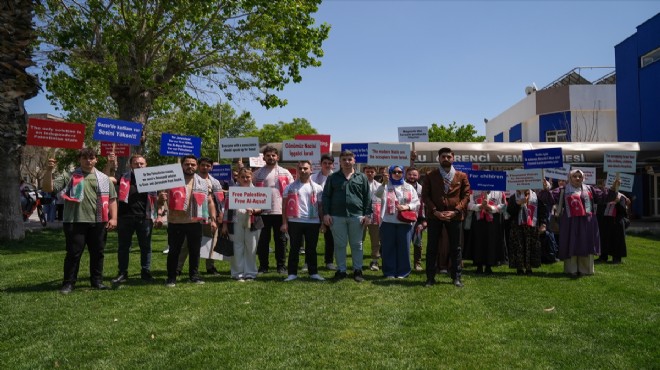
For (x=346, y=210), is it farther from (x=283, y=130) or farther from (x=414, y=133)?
(x=283, y=130)

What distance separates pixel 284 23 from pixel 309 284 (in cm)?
1080

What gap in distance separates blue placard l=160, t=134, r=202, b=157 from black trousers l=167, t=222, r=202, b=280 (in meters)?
2.68

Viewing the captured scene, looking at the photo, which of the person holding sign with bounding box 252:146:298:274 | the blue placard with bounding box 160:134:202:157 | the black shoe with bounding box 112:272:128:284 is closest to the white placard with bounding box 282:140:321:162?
the person holding sign with bounding box 252:146:298:274

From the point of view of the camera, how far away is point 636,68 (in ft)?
94.9

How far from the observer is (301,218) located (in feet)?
26.9

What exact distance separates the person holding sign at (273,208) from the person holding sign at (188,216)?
110cm

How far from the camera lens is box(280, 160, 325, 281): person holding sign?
26.7ft

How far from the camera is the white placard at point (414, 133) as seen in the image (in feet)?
39.5

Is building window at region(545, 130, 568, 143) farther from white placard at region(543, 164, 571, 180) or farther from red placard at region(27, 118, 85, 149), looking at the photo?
red placard at region(27, 118, 85, 149)

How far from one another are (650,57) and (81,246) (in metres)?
29.6

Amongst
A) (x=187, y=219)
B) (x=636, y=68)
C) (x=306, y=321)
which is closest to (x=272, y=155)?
(x=187, y=219)

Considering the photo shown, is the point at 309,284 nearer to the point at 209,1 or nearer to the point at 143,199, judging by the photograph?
the point at 143,199

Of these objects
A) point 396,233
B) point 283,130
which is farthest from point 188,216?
point 283,130

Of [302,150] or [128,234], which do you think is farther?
[302,150]
